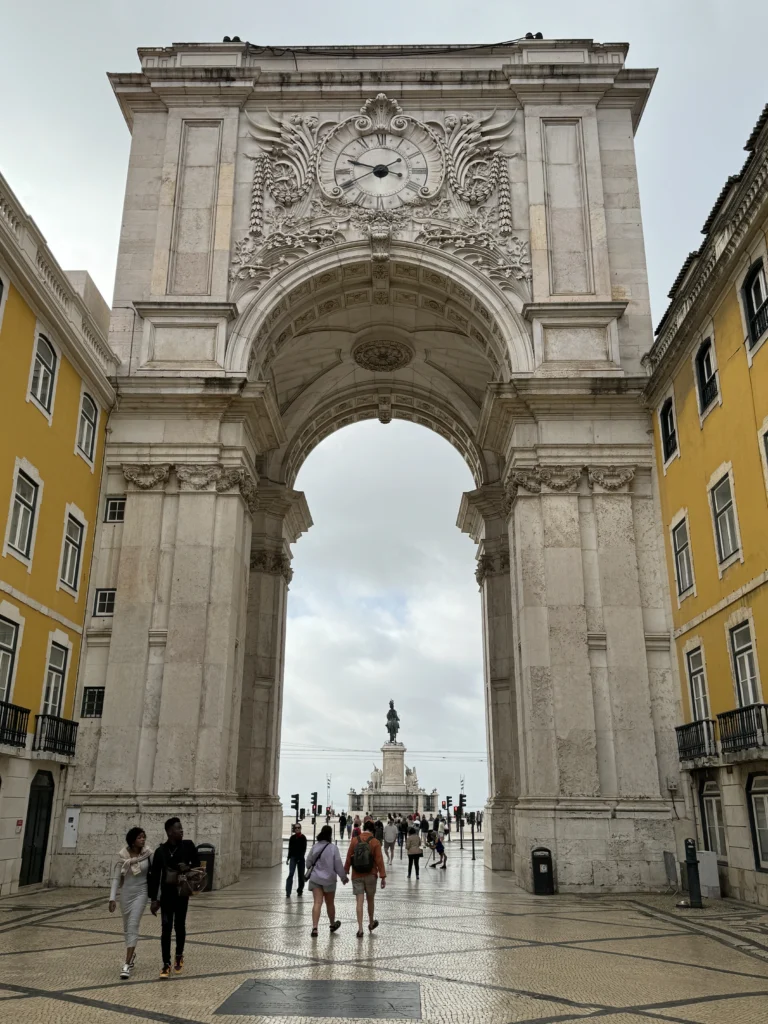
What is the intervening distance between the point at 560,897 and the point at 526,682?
5195 mm

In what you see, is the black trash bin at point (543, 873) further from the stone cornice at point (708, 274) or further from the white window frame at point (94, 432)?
the white window frame at point (94, 432)

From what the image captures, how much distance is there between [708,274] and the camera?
62.1 feet

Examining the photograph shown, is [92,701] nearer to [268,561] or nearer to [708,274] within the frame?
[268,561]

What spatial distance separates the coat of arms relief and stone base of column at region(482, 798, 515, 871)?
16.9 m

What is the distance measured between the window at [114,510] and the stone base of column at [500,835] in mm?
15697

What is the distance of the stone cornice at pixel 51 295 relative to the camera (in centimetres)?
1791

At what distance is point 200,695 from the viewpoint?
22.1 m

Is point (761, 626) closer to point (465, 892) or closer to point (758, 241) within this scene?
point (758, 241)

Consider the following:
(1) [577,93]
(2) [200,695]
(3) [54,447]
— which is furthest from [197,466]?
(1) [577,93]

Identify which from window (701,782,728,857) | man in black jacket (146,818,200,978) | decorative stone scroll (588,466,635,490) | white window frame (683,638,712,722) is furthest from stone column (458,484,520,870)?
man in black jacket (146,818,200,978)

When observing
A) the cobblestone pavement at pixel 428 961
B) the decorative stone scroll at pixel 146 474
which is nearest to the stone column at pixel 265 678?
the decorative stone scroll at pixel 146 474

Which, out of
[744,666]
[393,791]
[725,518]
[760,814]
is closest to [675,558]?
[725,518]

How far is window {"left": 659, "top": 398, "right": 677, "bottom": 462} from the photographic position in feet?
74.3

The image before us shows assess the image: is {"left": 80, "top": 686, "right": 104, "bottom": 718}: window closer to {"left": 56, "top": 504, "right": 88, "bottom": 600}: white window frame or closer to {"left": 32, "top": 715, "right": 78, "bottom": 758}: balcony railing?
{"left": 32, "top": 715, "right": 78, "bottom": 758}: balcony railing
